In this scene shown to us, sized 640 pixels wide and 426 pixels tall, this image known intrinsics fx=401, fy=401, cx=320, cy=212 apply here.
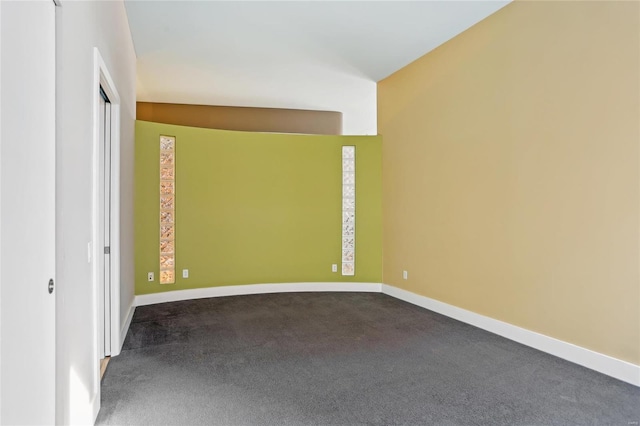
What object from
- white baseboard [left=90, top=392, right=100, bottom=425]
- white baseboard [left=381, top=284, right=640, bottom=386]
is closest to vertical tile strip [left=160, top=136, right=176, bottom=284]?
white baseboard [left=90, top=392, right=100, bottom=425]

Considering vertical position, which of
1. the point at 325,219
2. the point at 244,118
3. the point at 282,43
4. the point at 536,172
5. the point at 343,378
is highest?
the point at 282,43

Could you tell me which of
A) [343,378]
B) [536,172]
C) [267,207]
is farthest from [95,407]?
[267,207]

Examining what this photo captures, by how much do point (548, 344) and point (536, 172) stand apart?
1511mm

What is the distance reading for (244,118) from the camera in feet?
25.2

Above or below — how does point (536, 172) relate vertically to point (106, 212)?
above

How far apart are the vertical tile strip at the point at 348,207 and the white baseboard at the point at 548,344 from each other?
4.78ft

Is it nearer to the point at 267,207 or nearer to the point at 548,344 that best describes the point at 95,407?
the point at 548,344

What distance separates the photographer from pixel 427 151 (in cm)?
510

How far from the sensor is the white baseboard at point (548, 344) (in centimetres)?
291

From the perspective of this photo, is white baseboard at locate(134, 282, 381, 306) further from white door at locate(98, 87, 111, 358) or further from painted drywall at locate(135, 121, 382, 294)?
white door at locate(98, 87, 111, 358)

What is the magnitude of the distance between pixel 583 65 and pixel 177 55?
4.48m

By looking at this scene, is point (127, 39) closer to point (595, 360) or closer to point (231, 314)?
point (231, 314)
